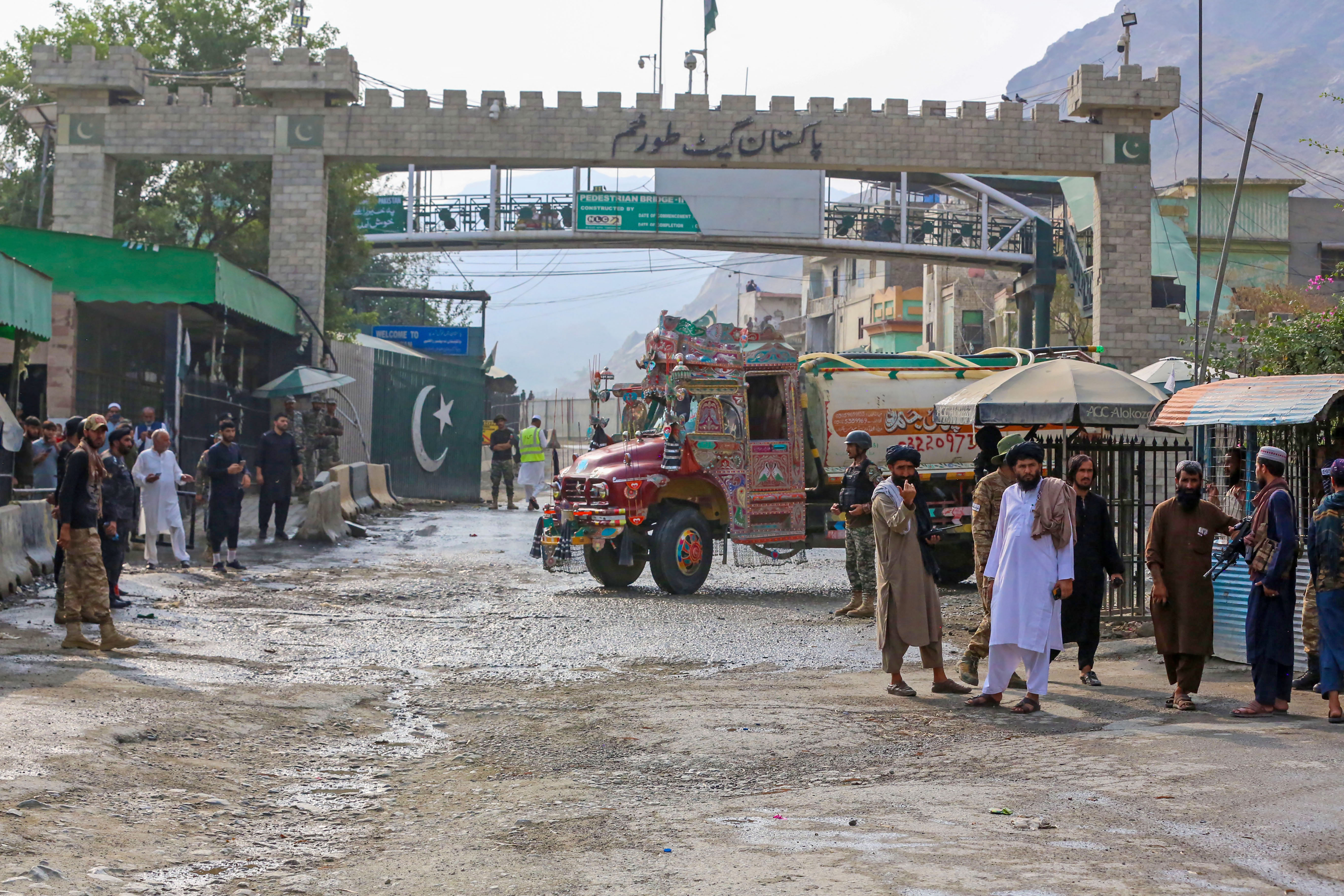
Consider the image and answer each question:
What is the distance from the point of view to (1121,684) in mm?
9539

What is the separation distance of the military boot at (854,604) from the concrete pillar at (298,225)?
61.7ft

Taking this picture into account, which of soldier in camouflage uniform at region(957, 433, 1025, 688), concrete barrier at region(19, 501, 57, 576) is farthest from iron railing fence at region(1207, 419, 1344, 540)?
concrete barrier at region(19, 501, 57, 576)

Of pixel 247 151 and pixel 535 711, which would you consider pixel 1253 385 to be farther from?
pixel 247 151

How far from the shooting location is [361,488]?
84.3 feet

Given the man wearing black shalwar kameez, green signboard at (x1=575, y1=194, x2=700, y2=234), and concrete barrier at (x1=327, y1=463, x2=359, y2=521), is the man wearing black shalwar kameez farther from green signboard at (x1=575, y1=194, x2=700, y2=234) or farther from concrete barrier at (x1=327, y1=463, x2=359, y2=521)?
green signboard at (x1=575, y1=194, x2=700, y2=234)

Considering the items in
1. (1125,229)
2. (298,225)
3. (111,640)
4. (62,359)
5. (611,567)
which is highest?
(1125,229)

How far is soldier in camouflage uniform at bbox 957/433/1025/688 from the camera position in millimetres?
9359

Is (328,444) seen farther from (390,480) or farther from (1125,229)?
(1125,229)

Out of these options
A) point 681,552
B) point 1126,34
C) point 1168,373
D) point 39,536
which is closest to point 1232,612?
point 681,552

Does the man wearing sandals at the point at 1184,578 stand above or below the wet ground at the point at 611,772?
above

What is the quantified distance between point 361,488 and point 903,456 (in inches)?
721

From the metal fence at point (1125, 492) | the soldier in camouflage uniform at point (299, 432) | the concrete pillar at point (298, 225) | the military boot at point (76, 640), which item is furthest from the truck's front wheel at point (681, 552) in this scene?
the concrete pillar at point (298, 225)

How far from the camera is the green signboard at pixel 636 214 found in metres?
37.8

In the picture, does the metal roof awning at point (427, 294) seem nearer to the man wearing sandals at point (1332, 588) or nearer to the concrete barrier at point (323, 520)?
the concrete barrier at point (323, 520)
